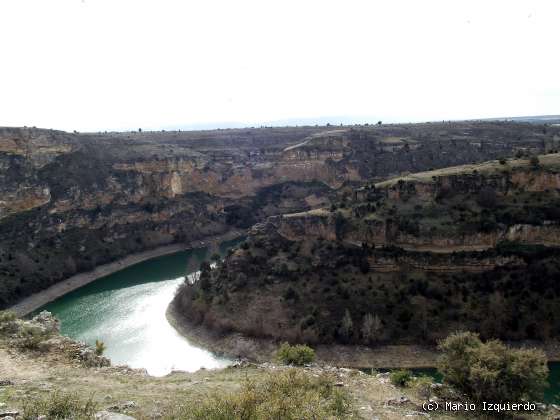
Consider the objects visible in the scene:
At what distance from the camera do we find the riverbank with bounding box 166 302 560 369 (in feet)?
95.4

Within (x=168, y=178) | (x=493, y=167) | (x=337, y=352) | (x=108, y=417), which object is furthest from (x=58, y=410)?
(x=168, y=178)

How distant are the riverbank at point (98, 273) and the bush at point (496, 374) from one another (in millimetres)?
38159

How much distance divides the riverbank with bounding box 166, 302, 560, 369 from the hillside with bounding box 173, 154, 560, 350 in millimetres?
564

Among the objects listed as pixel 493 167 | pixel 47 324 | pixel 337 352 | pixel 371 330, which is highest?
pixel 493 167

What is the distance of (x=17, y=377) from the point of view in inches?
580

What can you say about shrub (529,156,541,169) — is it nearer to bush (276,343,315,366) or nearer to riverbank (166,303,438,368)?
riverbank (166,303,438,368)

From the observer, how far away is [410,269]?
35.3 metres

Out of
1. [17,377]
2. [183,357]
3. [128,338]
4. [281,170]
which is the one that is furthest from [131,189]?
[17,377]

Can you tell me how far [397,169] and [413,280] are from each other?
46.4 meters

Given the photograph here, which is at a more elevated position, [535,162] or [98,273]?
[535,162]

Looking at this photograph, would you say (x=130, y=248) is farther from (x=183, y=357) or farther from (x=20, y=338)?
(x=20, y=338)

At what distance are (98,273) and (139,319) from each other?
55.6ft

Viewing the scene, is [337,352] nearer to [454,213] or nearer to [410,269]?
[410,269]

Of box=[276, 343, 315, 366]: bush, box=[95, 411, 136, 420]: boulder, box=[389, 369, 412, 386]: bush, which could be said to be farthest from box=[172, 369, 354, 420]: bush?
box=[276, 343, 315, 366]: bush
